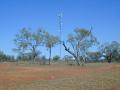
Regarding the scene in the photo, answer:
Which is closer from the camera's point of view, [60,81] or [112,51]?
[60,81]

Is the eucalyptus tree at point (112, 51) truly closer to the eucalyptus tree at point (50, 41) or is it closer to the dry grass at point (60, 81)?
the eucalyptus tree at point (50, 41)

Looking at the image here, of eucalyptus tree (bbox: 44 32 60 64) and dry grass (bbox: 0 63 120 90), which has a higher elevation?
eucalyptus tree (bbox: 44 32 60 64)

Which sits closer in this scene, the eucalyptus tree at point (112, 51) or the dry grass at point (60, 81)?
the dry grass at point (60, 81)

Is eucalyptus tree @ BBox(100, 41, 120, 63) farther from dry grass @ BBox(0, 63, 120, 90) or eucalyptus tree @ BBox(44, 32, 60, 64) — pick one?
dry grass @ BBox(0, 63, 120, 90)

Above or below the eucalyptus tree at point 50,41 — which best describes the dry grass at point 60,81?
below

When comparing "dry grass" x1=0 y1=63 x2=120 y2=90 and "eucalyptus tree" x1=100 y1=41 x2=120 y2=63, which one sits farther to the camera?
"eucalyptus tree" x1=100 y1=41 x2=120 y2=63

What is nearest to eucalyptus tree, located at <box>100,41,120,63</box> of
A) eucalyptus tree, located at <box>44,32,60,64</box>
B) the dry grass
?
eucalyptus tree, located at <box>44,32,60,64</box>

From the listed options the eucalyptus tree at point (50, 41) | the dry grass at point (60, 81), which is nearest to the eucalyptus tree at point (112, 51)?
the eucalyptus tree at point (50, 41)

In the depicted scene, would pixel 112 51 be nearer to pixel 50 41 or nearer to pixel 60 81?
pixel 50 41

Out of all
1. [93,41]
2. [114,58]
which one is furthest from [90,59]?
[93,41]

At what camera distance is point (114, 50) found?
109 meters

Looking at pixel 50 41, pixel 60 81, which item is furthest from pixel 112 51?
pixel 60 81

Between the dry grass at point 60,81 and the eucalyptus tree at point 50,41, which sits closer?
the dry grass at point 60,81

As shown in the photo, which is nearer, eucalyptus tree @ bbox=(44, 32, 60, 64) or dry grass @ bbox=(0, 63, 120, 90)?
dry grass @ bbox=(0, 63, 120, 90)
